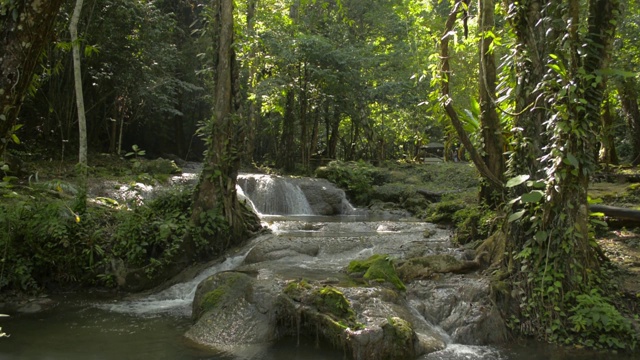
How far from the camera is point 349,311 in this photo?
587 centimetres

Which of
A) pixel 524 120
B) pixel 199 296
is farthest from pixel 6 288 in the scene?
pixel 524 120

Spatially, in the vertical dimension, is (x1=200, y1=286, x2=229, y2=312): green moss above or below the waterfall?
below

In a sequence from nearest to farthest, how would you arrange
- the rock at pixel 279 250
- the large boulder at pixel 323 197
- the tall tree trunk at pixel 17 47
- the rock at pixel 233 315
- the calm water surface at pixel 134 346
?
the tall tree trunk at pixel 17 47 < the calm water surface at pixel 134 346 < the rock at pixel 233 315 < the rock at pixel 279 250 < the large boulder at pixel 323 197

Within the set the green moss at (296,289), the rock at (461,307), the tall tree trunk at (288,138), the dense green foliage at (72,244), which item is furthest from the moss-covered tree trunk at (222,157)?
the tall tree trunk at (288,138)

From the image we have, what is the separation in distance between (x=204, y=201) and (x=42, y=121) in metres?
11.3

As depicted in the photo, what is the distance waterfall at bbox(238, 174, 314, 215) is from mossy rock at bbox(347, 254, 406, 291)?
8.68 metres

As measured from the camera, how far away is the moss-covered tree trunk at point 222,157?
31.3 ft

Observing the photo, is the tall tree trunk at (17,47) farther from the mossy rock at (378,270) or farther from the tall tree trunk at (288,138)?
the tall tree trunk at (288,138)

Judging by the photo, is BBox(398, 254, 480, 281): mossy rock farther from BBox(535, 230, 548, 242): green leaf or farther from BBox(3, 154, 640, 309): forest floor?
BBox(3, 154, 640, 309): forest floor

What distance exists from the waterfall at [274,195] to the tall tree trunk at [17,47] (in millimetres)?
13640

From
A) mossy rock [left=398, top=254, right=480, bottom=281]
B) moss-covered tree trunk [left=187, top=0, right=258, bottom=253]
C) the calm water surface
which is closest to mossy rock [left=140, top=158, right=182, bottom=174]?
moss-covered tree trunk [left=187, top=0, right=258, bottom=253]

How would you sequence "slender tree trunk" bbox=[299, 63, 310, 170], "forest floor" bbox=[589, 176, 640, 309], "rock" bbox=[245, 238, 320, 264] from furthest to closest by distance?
1. "slender tree trunk" bbox=[299, 63, 310, 170]
2. "rock" bbox=[245, 238, 320, 264]
3. "forest floor" bbox=[589, 176, 640, 309]

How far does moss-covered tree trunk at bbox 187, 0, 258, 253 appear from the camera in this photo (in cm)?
954

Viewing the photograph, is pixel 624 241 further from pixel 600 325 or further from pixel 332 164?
pixel 332 164
